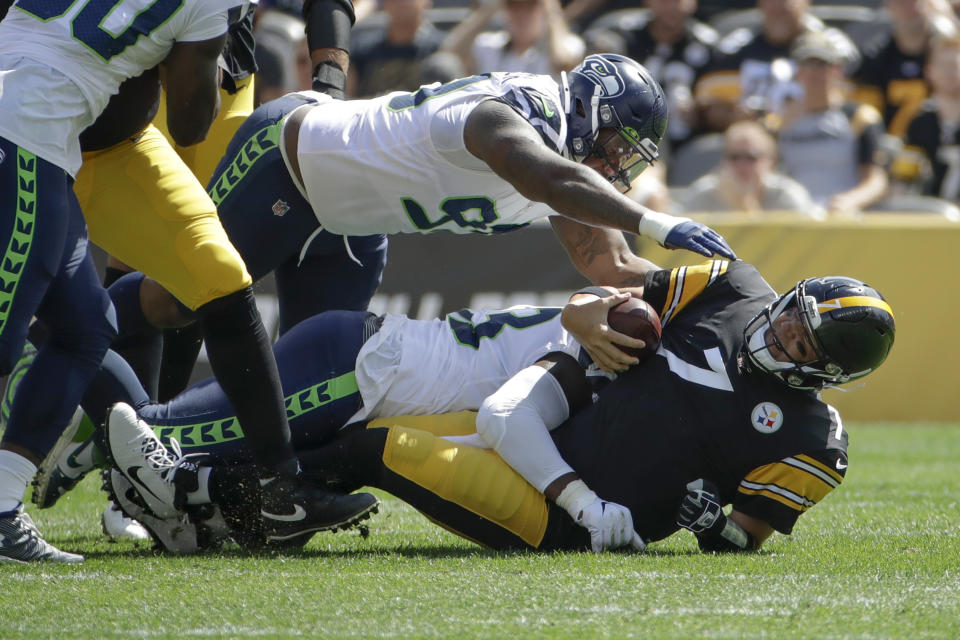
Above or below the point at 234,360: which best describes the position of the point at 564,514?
below

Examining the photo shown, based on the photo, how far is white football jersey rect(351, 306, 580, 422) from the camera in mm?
3848

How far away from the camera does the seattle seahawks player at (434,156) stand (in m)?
3.78

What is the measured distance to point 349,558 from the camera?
357 cm

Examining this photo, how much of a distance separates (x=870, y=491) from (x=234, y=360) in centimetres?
292

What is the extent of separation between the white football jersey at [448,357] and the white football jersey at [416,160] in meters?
0.36

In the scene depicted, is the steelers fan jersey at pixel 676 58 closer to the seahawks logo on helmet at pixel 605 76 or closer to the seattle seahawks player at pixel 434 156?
the seattle seahawks player at pixel 434 156

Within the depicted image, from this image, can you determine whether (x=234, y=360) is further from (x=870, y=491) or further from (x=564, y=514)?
(x=870, y=491)

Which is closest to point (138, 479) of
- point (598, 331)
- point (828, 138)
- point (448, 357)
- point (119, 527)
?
point (119, 527)

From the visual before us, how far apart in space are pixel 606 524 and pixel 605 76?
1384 millimetres

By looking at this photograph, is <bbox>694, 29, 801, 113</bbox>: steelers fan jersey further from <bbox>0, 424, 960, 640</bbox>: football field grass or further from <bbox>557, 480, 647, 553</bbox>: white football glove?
<bbox>557, 480, 647, 553</bbox>: white football glove

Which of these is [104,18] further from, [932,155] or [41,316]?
[932,155]

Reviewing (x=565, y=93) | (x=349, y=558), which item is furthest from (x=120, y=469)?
(x=565, y=93)

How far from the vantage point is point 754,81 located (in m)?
9.03

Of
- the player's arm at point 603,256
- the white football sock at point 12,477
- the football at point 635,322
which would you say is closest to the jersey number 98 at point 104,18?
the white football sock at point 12,477
